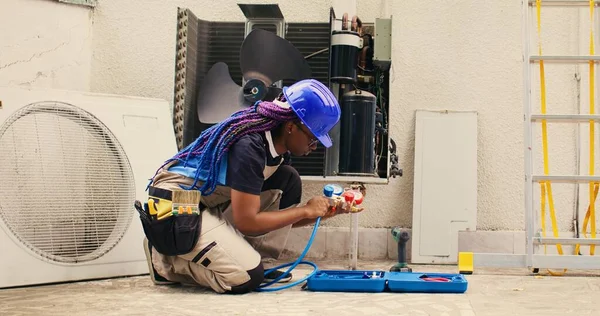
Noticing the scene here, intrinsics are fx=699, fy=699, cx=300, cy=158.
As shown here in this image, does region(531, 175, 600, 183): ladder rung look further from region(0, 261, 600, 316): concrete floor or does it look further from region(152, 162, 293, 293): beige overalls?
region(152, 162, 293, 293): beige overalls

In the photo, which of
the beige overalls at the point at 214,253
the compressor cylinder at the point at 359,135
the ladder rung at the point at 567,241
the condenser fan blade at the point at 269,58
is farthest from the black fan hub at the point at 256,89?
the ladder rung at the point at 567,241

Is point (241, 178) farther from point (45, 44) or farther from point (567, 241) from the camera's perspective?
point (45, 44)

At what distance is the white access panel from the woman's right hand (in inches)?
49.3

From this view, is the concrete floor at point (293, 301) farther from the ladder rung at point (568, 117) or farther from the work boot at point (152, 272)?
the ladder rung at point (568, 117)

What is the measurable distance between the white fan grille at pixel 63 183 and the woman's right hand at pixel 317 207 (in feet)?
3.07

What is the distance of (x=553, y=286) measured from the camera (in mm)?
2906

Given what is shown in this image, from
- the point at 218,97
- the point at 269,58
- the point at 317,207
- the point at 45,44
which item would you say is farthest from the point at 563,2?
the point at 45,44

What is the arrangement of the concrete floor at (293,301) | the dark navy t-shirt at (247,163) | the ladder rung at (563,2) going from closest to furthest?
the concrete floor at (293,301) < the dark navy t-shirt at (247,163) < the ladder rung at (563,2)

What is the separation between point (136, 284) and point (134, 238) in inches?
12.8

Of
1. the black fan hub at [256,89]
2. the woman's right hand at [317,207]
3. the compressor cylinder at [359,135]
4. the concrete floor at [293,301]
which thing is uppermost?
the black fan hub at [256,89]

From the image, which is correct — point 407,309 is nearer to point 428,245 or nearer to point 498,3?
point 428,245

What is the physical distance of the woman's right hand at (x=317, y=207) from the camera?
2719mm

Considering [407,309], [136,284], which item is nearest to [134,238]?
[136,284]

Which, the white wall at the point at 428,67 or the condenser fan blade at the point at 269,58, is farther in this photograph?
the white wall at the point at 428,67
